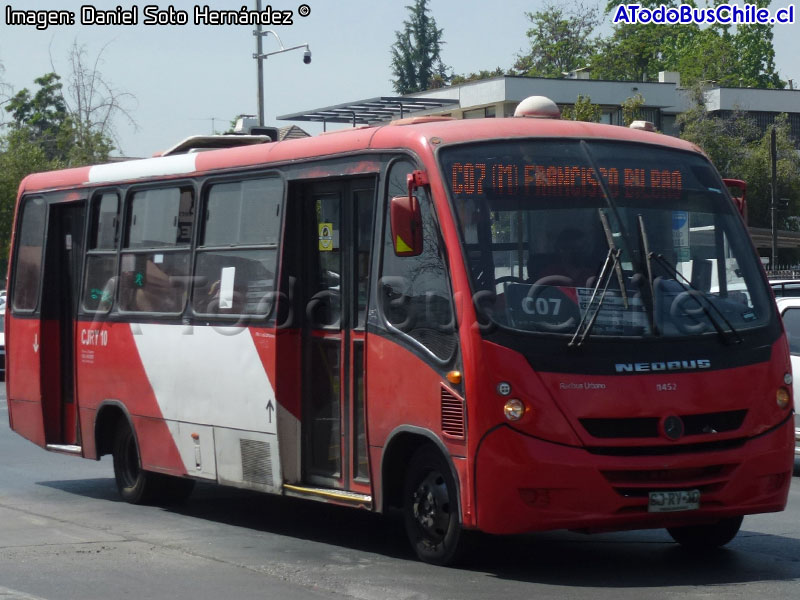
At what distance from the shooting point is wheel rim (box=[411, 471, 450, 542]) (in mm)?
8867

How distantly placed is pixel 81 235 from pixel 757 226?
59.3 meters

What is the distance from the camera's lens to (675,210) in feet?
30.4

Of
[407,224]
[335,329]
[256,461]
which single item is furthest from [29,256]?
[407,224]

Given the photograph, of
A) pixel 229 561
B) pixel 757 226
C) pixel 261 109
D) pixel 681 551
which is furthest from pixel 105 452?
pixel 757 226

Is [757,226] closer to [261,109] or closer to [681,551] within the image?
[261,109]

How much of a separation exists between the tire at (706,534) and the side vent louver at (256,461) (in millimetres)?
2870

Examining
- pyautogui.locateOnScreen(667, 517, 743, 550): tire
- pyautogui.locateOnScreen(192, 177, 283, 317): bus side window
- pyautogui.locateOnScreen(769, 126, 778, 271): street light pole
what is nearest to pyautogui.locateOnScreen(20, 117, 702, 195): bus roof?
pyautogui.locateOnScreen(192, 177, 283, 317): bus side window

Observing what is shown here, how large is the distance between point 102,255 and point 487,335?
5.81m

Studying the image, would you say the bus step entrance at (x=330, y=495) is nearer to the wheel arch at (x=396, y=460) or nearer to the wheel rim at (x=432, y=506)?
the wheel arch at (x=396, y=460)

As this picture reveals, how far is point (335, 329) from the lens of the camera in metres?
10.0

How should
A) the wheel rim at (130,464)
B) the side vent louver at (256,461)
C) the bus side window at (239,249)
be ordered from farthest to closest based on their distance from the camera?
1. the wheel rim at (130,464)
2. the bus side window at (239,249)
3. the side vent louver at (256,461)

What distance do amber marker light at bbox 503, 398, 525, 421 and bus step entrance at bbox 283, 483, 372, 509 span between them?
154cm

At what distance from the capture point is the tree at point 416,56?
117750 mm

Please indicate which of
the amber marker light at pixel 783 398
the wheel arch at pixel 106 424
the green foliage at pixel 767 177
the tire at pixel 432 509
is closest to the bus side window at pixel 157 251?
the wheel arch at pixel 106 424
